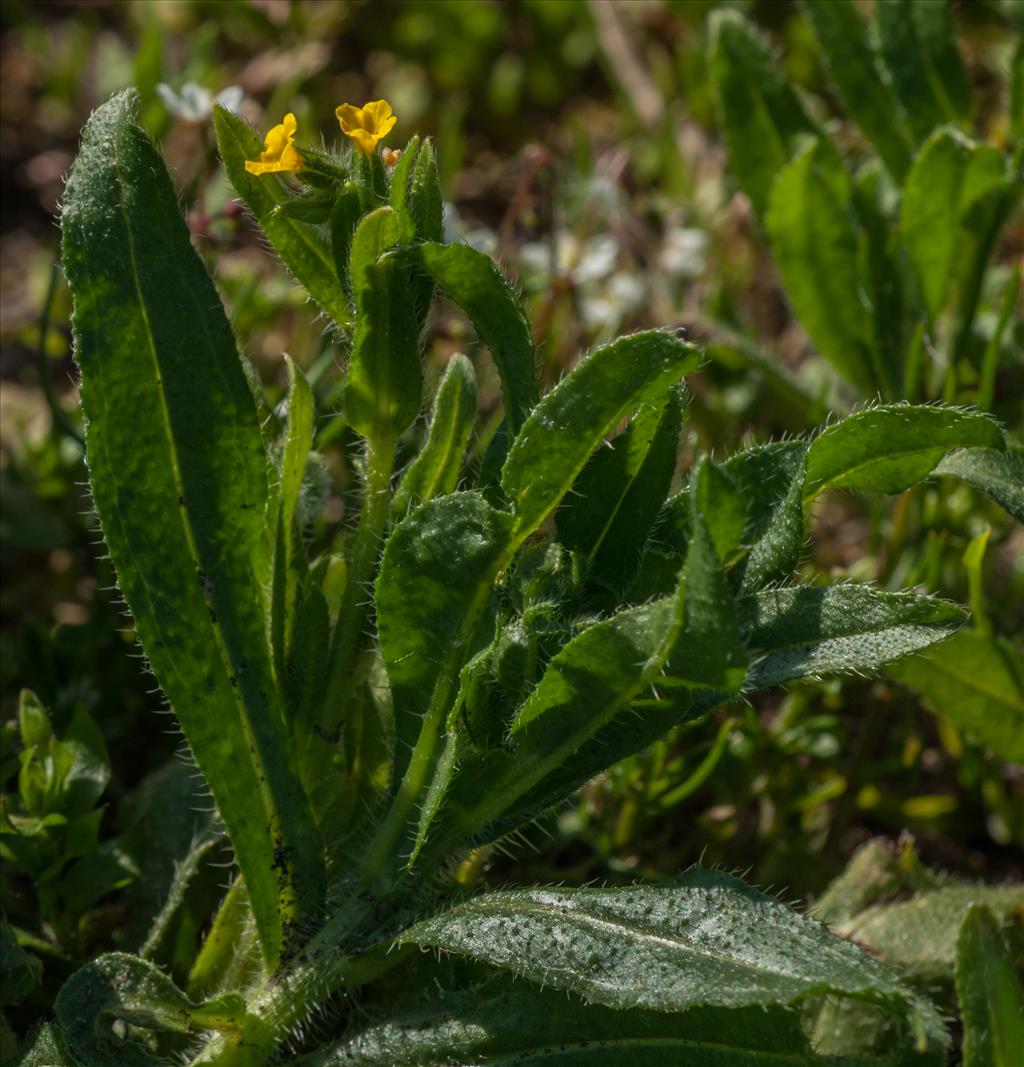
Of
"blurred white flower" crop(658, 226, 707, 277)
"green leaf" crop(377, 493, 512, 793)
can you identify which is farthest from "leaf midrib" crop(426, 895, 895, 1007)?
"blurred white flower" crop(658, 226, 707, 277)

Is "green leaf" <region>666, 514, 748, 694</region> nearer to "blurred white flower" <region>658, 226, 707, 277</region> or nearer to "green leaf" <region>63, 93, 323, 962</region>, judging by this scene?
"green leaf" <region>63, 93, 323, 962</region>

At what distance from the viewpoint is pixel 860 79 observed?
367 cm

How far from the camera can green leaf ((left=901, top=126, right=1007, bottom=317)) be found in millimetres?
3273

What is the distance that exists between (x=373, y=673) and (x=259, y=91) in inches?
141

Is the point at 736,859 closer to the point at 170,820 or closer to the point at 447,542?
the point at 170,820

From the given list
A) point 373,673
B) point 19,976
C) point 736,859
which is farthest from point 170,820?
point 736,859

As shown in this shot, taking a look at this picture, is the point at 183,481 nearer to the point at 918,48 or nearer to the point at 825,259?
the point at 825,259

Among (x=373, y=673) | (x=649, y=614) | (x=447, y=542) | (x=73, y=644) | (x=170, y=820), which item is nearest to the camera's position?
(x=649, y=614)

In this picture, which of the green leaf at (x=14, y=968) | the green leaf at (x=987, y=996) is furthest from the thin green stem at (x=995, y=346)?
the green leaf at (x=14, y=968)

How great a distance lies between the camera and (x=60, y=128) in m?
5.23

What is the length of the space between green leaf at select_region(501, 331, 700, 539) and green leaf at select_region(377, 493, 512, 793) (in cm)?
7

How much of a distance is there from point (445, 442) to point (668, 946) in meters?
0.88

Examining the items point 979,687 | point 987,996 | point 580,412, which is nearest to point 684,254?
point 979,687

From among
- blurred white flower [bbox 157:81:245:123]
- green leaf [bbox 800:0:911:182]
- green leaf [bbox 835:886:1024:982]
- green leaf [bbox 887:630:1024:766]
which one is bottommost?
green leaf [bbox 835:886:1024:982]
